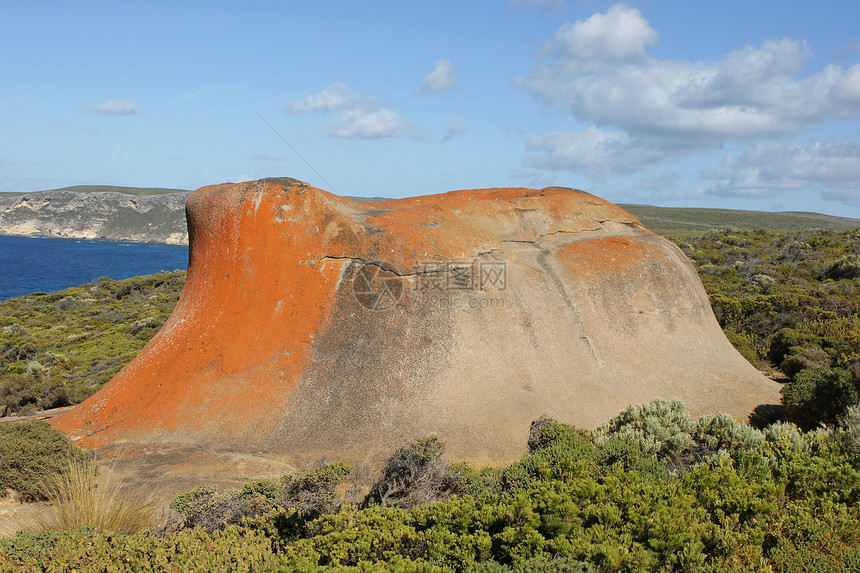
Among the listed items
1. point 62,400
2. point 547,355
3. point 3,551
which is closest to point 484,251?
point 547,355

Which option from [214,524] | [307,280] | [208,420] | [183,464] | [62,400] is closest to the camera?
[214,524]

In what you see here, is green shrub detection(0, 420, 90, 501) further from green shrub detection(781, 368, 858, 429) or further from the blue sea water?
the blue sea water

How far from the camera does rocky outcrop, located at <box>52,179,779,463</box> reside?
6.72m

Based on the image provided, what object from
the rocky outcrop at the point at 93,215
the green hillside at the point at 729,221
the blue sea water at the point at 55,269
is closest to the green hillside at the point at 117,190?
the rocky outcrop at the point at 93,215

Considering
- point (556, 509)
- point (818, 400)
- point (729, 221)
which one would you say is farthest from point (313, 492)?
point (729, 221)

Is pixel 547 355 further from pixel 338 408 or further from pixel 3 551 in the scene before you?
pixel 3 551

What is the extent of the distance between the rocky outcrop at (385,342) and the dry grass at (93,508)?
4.37 feet

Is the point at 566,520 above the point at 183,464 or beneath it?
above

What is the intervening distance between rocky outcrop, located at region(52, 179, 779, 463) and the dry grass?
1333 mm

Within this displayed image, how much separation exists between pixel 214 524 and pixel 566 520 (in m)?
2.61

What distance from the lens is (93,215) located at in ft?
457

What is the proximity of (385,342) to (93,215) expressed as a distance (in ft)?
507

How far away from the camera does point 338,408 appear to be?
680 cm

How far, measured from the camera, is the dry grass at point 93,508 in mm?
4695
